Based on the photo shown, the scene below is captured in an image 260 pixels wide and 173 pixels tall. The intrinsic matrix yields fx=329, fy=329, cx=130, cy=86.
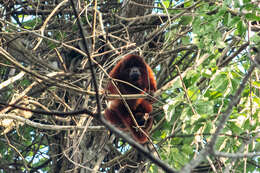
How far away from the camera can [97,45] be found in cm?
486

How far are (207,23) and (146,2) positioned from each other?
61.3 inches

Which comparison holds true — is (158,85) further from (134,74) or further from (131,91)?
(131,91)

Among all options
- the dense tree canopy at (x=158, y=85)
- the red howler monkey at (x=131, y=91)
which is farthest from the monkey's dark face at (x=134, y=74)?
the dense tree canopy at (x=158, y=85)

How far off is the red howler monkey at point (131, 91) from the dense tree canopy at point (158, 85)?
0.16 metres

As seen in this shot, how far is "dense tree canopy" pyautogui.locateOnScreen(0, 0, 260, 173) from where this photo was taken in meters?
2.73

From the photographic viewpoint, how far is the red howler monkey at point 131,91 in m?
4.23

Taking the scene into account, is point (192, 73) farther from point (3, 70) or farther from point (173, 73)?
point (3, 70)

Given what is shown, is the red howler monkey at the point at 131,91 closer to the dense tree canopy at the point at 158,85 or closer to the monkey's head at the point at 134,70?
the monkey's head at the point at 134,70

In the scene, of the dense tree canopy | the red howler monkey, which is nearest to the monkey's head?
the red howler monkey

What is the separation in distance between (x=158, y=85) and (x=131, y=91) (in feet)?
1.87

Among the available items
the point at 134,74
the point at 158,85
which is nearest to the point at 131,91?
the point at 134,74

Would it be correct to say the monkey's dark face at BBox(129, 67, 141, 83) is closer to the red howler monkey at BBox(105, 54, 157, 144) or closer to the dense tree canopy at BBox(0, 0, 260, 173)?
the red howler monkey at BBox(105, 54, 157, 144)

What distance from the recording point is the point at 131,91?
16.4ft

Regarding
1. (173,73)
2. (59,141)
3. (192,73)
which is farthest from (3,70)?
(192,73)
